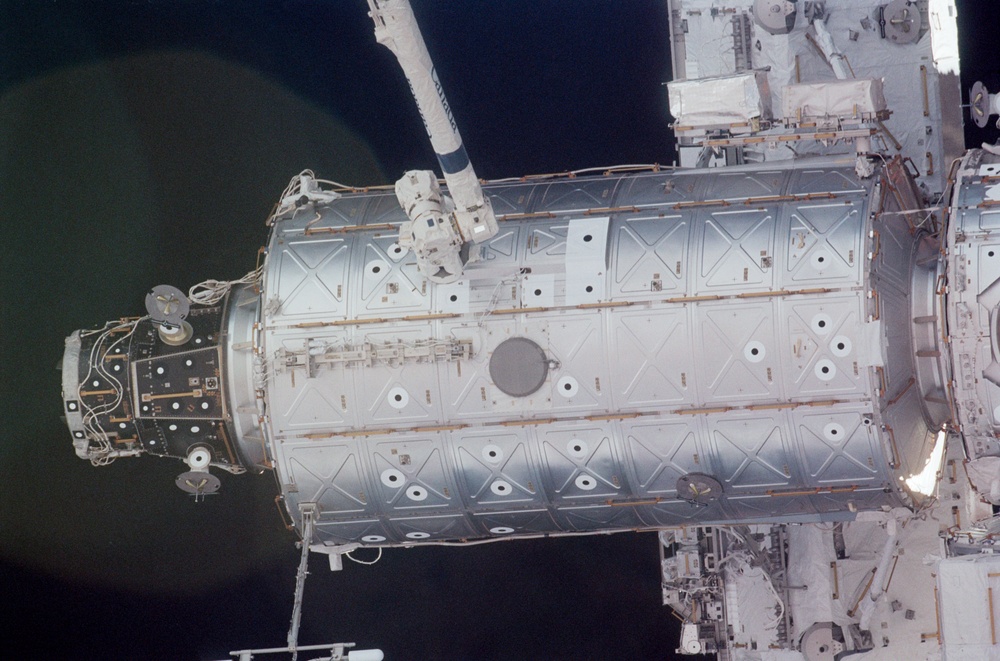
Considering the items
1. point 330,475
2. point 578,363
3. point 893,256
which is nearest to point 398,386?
point 330,475

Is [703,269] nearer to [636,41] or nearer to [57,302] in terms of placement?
[636,41]

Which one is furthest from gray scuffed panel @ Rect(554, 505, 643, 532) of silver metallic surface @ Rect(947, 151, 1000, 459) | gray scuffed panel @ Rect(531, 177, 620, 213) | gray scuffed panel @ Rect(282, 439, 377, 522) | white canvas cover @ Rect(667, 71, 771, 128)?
white canvas cover @ Rect(667, 71, 771, 128)

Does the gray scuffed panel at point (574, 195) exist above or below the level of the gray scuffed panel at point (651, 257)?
above

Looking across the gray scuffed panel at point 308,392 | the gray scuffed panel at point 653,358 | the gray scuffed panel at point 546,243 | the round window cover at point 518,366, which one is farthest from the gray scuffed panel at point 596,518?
the gray scuffed panel at point 546,243

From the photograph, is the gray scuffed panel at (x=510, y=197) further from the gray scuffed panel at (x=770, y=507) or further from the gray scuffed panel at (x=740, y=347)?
the gray scuffed panel at (x=770, y=507)

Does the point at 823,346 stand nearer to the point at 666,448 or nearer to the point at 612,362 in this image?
the point at 666,448

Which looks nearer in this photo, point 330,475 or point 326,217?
point 330,475
